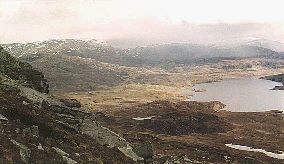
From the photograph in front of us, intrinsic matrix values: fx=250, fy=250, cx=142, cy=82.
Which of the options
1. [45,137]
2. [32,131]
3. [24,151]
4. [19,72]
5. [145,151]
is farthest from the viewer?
[19,72]

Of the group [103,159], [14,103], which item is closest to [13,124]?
[14,103]

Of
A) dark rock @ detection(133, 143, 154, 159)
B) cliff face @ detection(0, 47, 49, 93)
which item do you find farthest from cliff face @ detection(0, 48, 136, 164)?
cliff face @ detection(0, 47, 49, 93)

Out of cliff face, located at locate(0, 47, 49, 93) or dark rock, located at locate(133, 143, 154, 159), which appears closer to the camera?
dark rock, located at locate(133, 143, 154, 159)

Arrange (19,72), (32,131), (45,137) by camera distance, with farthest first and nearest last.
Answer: (19,72) → (45,137) → (32,131)

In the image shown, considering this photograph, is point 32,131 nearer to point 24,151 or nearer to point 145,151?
point 24,151

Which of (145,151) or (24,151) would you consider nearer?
(24,151)

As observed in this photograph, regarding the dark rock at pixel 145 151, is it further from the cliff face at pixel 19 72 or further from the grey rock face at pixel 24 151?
the cliff face at pixel 19 72

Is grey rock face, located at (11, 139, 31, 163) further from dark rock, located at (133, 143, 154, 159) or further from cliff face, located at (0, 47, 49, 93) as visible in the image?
cliff face, located at (0, 47, 49, 93)

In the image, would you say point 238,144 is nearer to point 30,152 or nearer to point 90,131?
point 90,131

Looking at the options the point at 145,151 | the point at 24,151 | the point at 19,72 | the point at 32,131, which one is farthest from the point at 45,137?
the point at 19,72

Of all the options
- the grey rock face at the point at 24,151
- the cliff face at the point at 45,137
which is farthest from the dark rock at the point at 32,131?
the grey rock face at the point at 24,151
